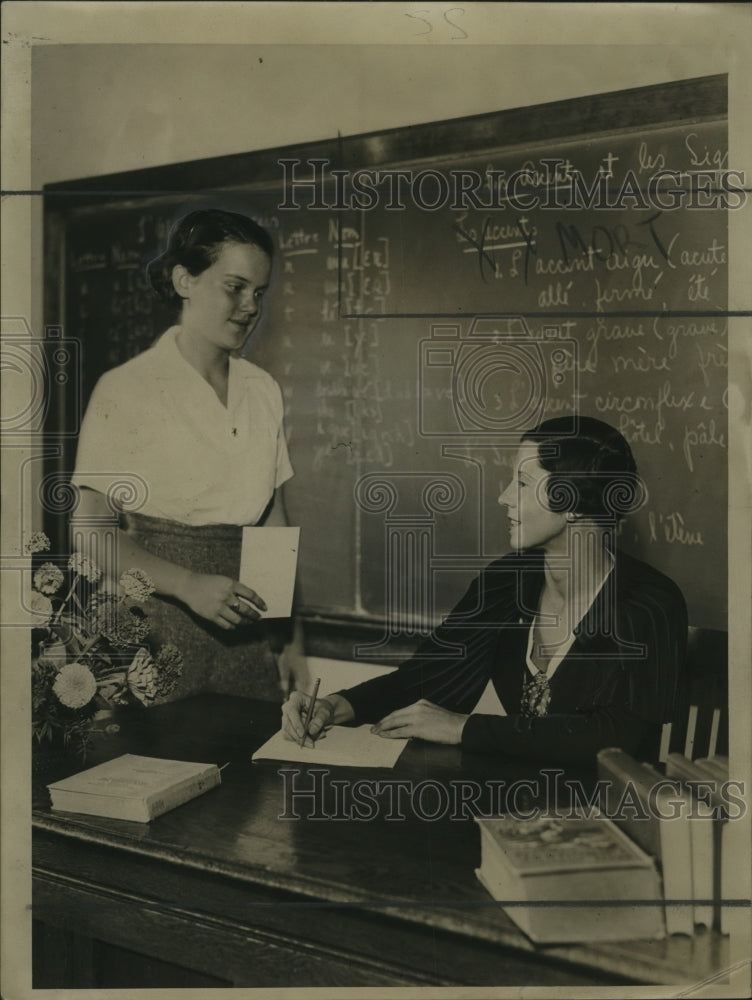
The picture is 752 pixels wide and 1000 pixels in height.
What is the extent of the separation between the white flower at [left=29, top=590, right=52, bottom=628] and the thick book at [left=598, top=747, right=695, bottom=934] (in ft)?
3.87

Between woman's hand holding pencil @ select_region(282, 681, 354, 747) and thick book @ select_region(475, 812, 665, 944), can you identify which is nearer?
thick book @ select_region(475, 812, 665, 944)

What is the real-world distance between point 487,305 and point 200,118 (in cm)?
73

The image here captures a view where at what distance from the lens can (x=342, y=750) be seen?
5.52ft

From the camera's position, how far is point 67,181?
1822mm

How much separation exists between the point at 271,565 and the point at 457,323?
65 cm

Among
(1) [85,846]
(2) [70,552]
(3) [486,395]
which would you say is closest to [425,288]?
(3) [486,395]

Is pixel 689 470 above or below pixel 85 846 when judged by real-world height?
above

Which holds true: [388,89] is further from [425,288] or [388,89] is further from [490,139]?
[425,288]

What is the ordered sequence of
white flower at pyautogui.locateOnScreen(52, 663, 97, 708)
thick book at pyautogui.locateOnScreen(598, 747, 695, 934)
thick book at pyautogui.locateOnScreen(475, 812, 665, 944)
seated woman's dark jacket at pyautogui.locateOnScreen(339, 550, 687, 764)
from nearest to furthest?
thick book at pyautogui.locateOnScreen(475, 812, 665, 944) → thick book at pyautogui.locateOnScreen(598, 747, 695, 934) → seated woman's dark jacket at pyautogui.locateOnScreen(339, 550, 687, 764) → white flower at pyautogui.locateOnScreen(52, 663, 97, 708)

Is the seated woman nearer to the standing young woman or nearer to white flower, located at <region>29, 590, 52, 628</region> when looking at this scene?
the standing young woman

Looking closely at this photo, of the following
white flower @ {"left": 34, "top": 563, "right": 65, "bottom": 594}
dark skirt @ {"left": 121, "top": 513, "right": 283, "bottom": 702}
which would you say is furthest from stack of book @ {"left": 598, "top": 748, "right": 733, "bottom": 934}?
white flower @ {"left": 34, "top": 563, "right": 65, "bottom": 594}

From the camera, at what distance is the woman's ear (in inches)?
70.6

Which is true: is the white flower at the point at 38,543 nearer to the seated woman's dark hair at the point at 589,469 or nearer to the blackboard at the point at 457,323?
the blackboard at the point at 457,323

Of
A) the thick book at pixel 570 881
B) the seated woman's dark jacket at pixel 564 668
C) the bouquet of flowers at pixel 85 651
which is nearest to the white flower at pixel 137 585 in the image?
the bouquet of flowers at pixel 85 651
